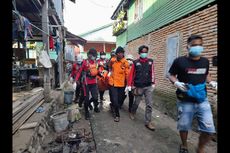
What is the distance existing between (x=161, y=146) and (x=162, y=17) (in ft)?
19.9

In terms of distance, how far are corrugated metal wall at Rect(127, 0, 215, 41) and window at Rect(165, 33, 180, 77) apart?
2.29 ft

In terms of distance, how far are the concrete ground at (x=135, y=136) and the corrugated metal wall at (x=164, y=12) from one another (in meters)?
3.64

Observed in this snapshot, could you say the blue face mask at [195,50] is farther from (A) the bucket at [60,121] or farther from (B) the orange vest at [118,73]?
(A) the bucket at [60,121]

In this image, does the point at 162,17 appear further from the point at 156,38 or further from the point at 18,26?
the point at 18,26

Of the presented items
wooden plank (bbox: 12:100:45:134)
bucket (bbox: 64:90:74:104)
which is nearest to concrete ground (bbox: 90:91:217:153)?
wooden plank (bbox: 12:100:45:134)

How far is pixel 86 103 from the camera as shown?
600cm

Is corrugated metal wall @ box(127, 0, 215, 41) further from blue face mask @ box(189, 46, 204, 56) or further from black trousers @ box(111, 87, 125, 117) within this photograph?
black trousers @ box(111, 87, 125, 117)

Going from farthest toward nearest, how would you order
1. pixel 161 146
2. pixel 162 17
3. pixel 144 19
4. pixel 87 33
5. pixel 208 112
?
1. pixel 87 33
2. pixel 144 19
3. pixel 162 17
4. pixel 161 146
5. pixel 208 112

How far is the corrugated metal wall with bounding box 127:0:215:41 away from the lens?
6.45m

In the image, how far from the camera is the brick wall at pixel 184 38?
5.29 metres

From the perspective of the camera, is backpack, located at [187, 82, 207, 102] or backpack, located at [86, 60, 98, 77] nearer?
backpack, located at [187, 82, 207, 102]

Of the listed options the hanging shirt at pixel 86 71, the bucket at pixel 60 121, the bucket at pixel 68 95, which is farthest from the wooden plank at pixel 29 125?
the bucket at pixel 68 95

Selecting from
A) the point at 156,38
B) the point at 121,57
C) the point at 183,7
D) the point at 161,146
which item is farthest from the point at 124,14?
the point at 161,146

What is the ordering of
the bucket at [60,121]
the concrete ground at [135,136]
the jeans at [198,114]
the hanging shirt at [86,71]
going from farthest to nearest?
the hanging shirt at [86,71]
the bucket at [60,121]
the concrete ground at [135,136]
the jeans at [198,114]
